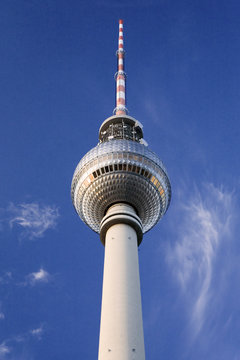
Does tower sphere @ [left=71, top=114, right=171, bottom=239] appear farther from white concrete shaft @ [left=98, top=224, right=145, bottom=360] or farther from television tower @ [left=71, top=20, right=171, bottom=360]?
white concrete shaft @ [left=98, top=224, right=145, bottom=360]

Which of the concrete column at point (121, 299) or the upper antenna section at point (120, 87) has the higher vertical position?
the upper antenna section at point (120, 87)

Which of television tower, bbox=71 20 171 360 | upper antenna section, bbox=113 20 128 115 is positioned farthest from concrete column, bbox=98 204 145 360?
upper antenna section, bbox=113 20 128 115

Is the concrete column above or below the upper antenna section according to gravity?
below

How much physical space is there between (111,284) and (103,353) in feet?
16.9

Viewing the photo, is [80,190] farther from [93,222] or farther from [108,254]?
[108,254]

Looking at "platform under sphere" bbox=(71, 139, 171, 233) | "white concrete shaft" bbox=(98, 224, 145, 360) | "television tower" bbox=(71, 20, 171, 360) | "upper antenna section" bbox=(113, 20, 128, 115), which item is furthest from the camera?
"upper antenna section" bbox=(113, 20, 128, 115)

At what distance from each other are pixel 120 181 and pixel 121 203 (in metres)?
2.07

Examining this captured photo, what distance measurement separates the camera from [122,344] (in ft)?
86.1

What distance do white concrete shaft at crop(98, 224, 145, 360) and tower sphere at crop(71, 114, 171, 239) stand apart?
3.96 metres

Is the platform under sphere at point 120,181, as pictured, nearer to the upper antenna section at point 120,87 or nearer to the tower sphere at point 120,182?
the tower sphere at point 120,182

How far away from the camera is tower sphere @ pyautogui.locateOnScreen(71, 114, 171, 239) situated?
3719 centimetres

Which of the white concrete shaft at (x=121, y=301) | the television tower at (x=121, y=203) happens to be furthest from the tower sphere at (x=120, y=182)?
the white concrete shaft at (x=121, y=301)

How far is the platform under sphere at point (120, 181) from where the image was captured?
37.2m

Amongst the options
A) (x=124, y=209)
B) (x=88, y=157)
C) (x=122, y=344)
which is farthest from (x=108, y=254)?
(x=88, y=157)
